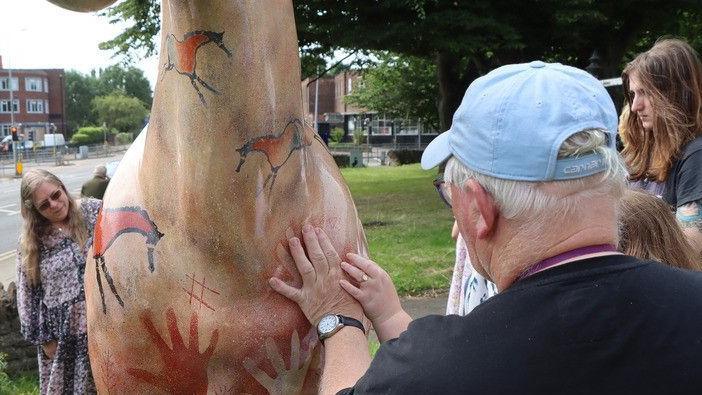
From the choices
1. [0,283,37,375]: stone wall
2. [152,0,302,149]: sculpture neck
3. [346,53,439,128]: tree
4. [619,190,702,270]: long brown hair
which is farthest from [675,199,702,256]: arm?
[346,53,439,128]: tree

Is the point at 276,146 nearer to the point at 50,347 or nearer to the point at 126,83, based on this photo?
the point at 50,347

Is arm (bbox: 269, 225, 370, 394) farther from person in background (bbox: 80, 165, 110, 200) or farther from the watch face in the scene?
person in background (bbox: 80, 165, 110, 200)

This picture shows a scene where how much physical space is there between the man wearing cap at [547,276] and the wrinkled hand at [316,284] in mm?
490

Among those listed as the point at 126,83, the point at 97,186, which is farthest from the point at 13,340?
the point at 126,83

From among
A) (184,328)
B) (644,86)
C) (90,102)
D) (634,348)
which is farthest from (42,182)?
(90,102)

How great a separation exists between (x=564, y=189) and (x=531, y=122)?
0.12 m

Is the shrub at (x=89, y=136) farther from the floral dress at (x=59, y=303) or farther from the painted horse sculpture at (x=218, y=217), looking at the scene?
the painted horse sculpture at (x=218, y=217)

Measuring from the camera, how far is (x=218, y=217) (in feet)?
5.41

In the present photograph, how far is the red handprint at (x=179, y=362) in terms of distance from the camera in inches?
69.0

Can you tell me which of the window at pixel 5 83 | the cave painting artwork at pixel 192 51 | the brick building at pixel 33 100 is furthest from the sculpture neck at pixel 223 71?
the window at pixel 5 83

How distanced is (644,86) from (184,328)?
1.97m

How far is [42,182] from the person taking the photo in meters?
3.53

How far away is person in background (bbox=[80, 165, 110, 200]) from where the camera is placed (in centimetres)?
736

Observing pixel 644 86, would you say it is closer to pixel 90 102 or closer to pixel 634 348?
pixel 634 348
